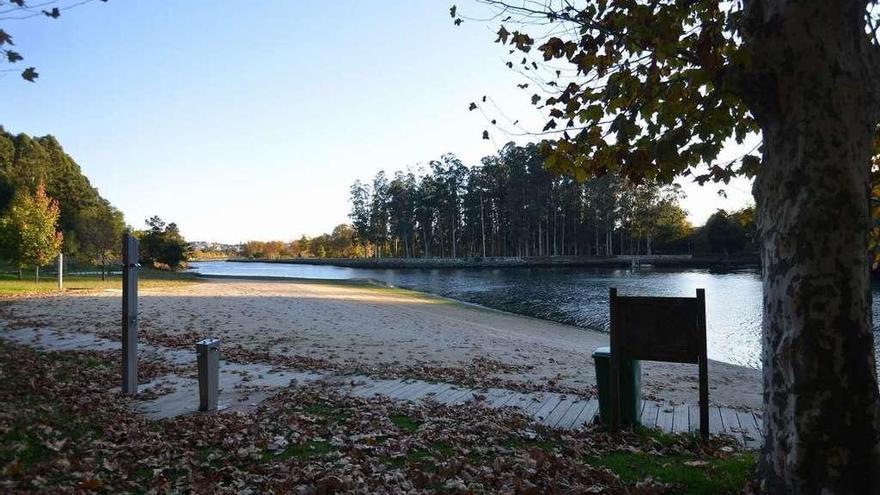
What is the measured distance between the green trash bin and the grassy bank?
12.2 inches

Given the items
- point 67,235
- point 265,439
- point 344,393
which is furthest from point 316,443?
point 67,235

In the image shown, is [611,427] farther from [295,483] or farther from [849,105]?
[849,105]

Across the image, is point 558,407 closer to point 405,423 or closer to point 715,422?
point 715,422

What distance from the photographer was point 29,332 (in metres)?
13.7

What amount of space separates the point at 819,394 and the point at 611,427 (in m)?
3.22

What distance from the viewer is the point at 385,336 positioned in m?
16.6

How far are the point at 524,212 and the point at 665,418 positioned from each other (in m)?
89.2

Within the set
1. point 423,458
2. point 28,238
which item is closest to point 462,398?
point 423,458

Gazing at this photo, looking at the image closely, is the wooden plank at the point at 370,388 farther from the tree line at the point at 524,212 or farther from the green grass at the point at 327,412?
the tree line at the point at 524,212

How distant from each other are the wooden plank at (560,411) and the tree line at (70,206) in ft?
116

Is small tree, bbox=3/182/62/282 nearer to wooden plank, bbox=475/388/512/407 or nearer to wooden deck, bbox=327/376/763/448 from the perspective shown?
wooden deck, bbox=327/376/763/448

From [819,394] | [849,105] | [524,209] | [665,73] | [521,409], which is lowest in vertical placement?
[521,409]

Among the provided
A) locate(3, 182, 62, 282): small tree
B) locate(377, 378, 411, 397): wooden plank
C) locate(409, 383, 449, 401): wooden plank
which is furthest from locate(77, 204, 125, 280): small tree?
locate(409, 383, 449, 401): wooden plank

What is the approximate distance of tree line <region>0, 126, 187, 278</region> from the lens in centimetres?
5147
